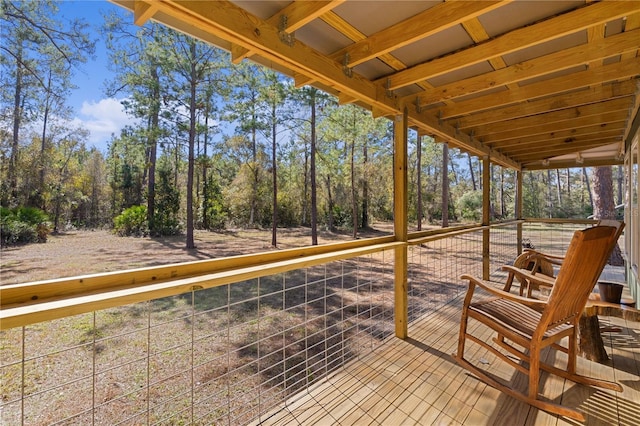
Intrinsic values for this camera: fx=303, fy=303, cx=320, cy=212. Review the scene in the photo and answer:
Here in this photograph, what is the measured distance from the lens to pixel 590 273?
186 centimetres

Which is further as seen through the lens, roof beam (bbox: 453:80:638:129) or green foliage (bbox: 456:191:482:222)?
green foliage (bbox: 456:191:482:222)

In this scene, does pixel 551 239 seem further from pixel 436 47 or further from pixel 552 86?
pixel 436 47

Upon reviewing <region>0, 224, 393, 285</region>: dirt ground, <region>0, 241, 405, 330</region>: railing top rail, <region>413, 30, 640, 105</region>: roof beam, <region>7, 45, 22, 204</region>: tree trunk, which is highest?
<region>7, 45, 22, 204</region>: tree trunk

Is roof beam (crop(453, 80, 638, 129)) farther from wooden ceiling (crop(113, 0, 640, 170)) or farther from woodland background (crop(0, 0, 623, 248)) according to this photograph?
woodland background (crop(0, 0, 623, 248))

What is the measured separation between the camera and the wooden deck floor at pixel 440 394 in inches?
Answer: 66.6

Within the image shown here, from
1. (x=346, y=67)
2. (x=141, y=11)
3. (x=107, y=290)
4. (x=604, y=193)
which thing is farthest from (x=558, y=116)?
(x=604, y=193)

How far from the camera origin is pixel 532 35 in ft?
5.67

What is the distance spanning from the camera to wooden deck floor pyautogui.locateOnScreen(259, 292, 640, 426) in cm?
169

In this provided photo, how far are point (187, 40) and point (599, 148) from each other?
439 inches

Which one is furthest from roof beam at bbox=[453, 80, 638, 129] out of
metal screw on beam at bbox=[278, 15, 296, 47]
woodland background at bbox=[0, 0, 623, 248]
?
woodland background at bbox=[0, 0, 623, 248]

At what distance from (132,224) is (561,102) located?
14.2 meters

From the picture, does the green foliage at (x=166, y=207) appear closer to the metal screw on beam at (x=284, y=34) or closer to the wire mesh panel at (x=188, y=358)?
the wire mesh panel at (x=188, y=358)

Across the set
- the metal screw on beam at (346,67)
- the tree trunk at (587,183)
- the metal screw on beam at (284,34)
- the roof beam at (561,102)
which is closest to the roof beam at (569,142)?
the roof beam at (561,102)

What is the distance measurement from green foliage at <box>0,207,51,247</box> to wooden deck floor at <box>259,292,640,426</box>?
1253 centimetres
